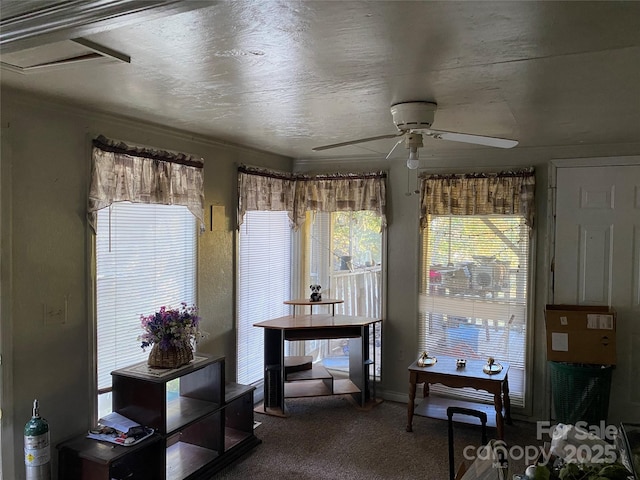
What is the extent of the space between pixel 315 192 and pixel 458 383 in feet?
7.23

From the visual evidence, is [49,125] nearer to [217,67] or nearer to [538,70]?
[217,67]

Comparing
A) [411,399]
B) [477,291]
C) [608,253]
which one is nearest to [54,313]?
[411,399]

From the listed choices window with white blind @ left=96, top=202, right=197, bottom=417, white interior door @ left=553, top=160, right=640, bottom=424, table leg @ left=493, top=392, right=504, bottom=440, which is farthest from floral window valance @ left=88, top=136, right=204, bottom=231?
white interior door @ left=553, top=160, right=640, bottom=424

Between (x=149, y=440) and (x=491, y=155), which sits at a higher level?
(x=491, y=155)

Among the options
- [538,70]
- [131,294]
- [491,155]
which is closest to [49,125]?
[131,294]

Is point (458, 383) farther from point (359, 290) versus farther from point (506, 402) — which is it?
point (359, 290)

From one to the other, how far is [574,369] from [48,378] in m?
3.49

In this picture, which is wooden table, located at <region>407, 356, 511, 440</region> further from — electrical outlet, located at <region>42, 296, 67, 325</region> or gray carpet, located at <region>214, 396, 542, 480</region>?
electrical outlet, located at <region>42, 296, 67, 325</region>

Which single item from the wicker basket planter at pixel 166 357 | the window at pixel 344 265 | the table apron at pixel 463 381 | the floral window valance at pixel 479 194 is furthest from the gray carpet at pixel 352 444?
the floral window valance at pixel 479 194

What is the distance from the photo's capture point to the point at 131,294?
323 centimetres

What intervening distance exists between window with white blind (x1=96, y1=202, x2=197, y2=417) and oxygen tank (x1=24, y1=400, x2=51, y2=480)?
21.2 inches

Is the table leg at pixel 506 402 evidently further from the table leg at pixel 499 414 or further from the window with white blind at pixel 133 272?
the window with white blind at pixel 133 272

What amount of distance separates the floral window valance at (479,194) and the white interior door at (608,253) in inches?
9.7

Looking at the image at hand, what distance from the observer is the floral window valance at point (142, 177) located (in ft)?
9.44
